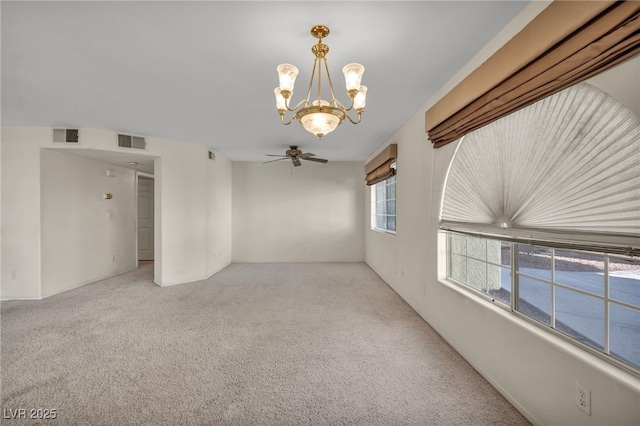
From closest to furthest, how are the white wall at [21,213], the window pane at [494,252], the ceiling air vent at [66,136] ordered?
1. the window pane at [494,252]
2. the white wall at [21,213]
3. the ceiling air vent at [66,136]

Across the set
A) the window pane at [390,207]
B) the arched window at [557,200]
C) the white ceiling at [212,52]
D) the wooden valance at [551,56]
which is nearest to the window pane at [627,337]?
the arched window at [557,200]

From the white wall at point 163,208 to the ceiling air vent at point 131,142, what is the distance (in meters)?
0.07

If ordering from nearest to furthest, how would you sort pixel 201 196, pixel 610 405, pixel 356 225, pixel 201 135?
pixel 610 405 < pixel 201 135 < pixel 201 196 < pixel 356 225

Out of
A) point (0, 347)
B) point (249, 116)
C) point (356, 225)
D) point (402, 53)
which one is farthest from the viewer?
point (356, 225)

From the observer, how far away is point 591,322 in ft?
12.3

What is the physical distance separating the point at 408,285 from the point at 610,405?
2325 millimetres

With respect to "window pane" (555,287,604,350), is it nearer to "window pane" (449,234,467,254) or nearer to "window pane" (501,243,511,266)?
"window pane" (449,234,467,254)

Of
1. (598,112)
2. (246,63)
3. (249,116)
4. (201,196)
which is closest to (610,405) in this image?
(598,112)

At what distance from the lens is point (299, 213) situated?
650 centimetres

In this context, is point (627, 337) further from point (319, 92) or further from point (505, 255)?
point (319, 92)

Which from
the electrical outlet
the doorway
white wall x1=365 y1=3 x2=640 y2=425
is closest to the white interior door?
the doorway

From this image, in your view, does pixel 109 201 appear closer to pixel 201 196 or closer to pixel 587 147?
pixel 201 196

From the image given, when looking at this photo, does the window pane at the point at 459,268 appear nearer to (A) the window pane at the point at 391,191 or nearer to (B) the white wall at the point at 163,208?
(A) the window pane at the point at 391,191

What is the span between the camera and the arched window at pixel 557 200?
1134 mm
